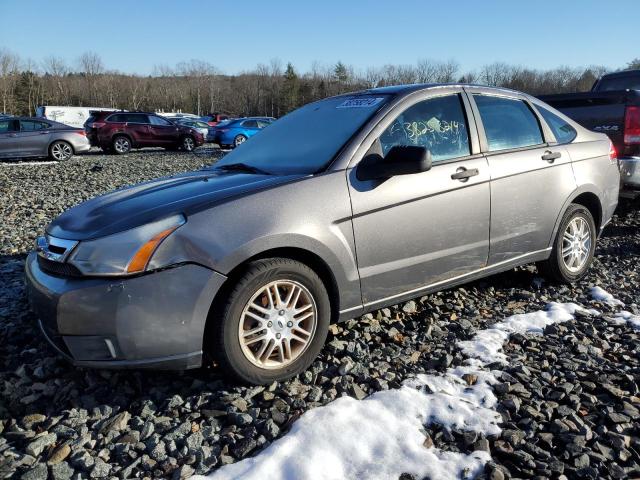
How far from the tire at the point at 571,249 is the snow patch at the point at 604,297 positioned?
0.19m

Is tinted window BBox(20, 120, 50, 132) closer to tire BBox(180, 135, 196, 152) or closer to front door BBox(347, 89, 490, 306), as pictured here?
tire BBox(180, 135, 196, 152)

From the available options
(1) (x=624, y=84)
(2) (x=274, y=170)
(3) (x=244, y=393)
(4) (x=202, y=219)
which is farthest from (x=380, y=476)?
(1) (x=624, y=84)

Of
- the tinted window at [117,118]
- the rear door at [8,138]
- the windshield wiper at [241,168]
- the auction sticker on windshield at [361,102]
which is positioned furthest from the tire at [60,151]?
the auction sticker on windshield at [361,102]

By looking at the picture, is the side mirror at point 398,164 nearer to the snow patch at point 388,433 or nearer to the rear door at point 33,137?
the snow patch at point 388,433

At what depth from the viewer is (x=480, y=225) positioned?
342 centimetres

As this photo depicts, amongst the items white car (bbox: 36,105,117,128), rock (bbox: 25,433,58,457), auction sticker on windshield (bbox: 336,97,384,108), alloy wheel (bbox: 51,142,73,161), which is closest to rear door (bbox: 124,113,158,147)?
Result: alloy wheel (bbox: 51,142,73,161)

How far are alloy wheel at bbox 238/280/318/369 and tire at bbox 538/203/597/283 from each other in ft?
7.73

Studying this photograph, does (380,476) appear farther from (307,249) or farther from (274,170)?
(274,170)

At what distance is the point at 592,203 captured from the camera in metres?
4.37

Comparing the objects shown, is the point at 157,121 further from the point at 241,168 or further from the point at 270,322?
the point at 270,322

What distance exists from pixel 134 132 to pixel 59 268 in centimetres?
1804

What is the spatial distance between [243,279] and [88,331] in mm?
761

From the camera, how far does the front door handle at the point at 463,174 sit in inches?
129

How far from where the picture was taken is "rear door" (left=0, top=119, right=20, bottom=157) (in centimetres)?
1465
